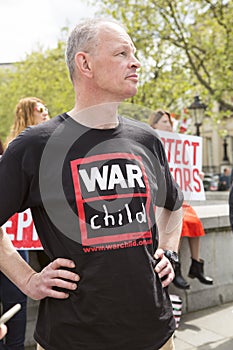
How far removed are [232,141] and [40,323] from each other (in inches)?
1875

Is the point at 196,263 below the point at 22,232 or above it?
below

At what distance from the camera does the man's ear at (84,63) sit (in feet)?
5.65

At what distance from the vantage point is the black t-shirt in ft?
5.24

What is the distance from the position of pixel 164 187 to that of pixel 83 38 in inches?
25.7

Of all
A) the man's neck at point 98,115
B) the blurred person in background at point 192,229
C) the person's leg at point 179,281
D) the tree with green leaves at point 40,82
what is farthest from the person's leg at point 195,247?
the tree with green leaves at point 40,82

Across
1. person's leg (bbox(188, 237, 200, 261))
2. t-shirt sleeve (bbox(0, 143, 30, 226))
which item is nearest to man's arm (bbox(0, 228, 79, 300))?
t-shirt sleeve (bbox(0, 143, 30, 226))

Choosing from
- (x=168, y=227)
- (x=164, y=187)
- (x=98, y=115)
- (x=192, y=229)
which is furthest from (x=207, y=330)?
(x=98, y=115)

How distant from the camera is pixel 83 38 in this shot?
5.65 ft

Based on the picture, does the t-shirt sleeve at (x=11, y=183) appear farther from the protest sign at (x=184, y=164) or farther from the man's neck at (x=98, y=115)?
the protest sign at (x=184, y=164)

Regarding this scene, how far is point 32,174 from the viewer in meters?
1.62

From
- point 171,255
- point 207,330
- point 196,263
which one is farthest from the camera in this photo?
point 196,263

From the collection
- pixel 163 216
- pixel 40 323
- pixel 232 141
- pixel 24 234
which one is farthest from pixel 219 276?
pixel 232 141

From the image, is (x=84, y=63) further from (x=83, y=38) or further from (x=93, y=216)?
(x=93, y=216)

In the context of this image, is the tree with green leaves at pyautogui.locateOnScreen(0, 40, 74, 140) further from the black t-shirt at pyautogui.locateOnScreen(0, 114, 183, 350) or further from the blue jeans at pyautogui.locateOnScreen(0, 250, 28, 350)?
the black t-shirt at pyautogui.locateOnScreen(0, 114, 183, 350)
